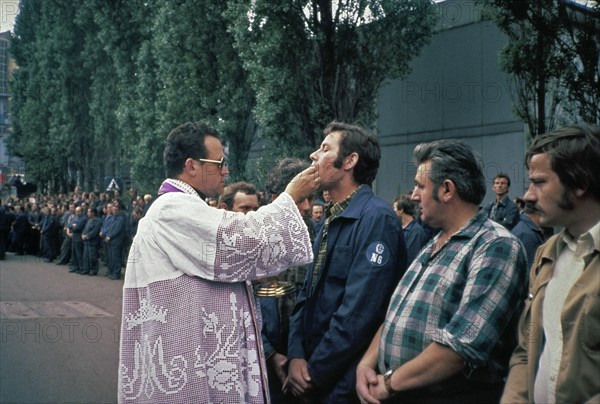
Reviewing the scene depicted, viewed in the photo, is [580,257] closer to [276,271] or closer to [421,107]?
[276,271]

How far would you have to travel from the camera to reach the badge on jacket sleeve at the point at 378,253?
3328 mm

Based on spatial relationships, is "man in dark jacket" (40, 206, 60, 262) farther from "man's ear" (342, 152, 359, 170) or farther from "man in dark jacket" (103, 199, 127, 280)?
"man's ear" (342, 152, 359, 170)

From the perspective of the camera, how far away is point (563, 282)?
2564 millimetres

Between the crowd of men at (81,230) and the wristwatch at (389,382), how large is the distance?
46.6 ft

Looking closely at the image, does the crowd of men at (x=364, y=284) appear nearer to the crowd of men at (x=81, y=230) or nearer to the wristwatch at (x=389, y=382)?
the wristwatch at (x=389, y=382)

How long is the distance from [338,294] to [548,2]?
10666mm

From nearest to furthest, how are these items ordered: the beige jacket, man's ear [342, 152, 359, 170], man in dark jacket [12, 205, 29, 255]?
the beige jacket < man's ear [342, 152, 359, 170] < man in dark jacket [12, 205, 29, 255]

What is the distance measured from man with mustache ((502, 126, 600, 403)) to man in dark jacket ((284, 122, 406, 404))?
74 cm

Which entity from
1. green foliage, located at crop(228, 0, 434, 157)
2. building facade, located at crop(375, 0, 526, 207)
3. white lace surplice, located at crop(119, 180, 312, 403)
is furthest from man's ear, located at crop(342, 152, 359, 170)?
building facade, located at crop(375, 0, 526, 207)

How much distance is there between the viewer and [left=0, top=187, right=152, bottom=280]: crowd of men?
1942 centimetres

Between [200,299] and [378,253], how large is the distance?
808 millimetres

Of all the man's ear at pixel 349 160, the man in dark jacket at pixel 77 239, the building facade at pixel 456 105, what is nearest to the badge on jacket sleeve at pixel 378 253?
the man's ear at pixel 349 160

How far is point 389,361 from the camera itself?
3082mm

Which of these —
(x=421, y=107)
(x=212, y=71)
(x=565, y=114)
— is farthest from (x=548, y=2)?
(x=212, y=71)
